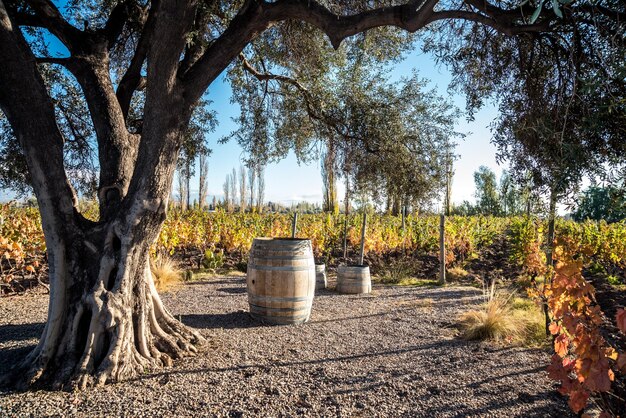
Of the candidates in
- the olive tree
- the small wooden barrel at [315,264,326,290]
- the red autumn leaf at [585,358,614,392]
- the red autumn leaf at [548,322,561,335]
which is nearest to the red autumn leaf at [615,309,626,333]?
the red autumn leaf at [585,358,614,392]

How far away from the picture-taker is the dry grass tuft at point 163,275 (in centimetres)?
829

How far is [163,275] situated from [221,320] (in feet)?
9.90

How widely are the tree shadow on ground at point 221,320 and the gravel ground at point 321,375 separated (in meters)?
0.02

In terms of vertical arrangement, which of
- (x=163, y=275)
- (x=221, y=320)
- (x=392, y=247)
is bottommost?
(x=221, y=320)

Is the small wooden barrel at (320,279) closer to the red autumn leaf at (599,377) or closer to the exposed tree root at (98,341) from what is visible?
the exposed tree root at (98,341)

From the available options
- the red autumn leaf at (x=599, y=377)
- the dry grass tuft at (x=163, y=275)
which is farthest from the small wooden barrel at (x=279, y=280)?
the red autumn leaf at (x=599, y=377)

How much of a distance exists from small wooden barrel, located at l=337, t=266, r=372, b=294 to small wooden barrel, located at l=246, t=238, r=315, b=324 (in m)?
2.62

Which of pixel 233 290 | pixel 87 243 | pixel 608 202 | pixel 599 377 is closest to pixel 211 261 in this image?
pixel 233 290

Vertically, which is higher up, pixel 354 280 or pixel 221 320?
pixel 354 280

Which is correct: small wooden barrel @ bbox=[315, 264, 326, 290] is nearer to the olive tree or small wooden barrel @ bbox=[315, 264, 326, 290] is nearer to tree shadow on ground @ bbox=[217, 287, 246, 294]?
tree shadow on ground @ bbox=[217, 287, 246, 294]

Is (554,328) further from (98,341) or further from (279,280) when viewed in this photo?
(98,341)

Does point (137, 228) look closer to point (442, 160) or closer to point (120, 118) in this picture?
point (120, 118)

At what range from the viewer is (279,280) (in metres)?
5.86

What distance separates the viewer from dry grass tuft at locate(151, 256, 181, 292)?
829cm
